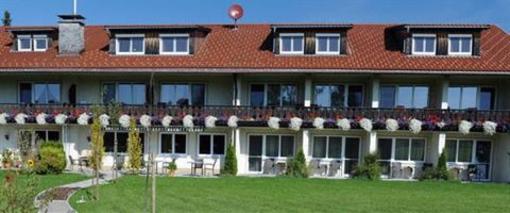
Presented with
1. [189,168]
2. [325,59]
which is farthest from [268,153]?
[325,59]

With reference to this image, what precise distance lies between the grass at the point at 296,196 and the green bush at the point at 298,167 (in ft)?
4.91

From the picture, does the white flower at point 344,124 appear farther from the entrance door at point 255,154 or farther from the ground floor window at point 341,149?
the entrance door at point 255,154

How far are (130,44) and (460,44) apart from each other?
17.9m

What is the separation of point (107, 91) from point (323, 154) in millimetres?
12217

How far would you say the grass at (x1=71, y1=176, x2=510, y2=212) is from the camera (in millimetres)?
11859

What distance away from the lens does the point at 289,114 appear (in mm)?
19984

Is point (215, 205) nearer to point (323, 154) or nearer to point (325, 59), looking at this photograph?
point (323, 154)

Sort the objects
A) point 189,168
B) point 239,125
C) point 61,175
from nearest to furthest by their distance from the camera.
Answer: point 61,175
point 239,125
point 189,168

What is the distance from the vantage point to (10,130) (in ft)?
72.6

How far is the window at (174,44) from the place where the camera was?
22.7 meters

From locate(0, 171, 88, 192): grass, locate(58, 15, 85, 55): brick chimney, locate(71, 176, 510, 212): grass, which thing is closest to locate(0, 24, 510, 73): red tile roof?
locate(58, 15, 85, 55): brick chimney

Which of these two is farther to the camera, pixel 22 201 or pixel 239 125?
pixel 239 125

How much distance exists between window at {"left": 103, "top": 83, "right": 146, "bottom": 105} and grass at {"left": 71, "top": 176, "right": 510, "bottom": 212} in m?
6.28

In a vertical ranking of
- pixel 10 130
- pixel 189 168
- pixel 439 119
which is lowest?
pixel 189 168
